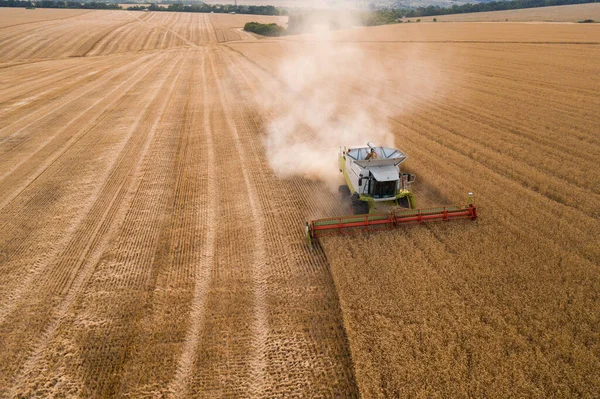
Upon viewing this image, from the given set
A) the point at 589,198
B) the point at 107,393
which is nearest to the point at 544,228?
the point at 589,198

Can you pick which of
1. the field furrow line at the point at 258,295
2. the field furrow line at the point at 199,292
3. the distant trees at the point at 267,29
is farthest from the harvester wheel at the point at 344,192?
the distant trees at the point at 267,29

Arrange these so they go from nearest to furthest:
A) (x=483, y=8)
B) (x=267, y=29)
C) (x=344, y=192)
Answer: (x=344, y=192), (x=267, y=29), (x=483, y=8)

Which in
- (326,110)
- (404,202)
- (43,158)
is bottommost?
(43,158)

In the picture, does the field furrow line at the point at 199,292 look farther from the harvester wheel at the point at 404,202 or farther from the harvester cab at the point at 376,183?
the harvester wheel at the point at 404,202

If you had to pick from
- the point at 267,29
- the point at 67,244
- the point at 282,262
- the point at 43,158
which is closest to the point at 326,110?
the point at 282,262

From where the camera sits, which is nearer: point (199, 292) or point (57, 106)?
point (199, 292)

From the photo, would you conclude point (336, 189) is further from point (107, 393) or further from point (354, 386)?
point (107, 393)

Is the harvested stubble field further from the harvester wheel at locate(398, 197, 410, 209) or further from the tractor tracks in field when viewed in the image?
the harvester wheel at locate(398, 197, 410, 209)

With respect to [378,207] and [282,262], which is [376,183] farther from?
[282,262]
